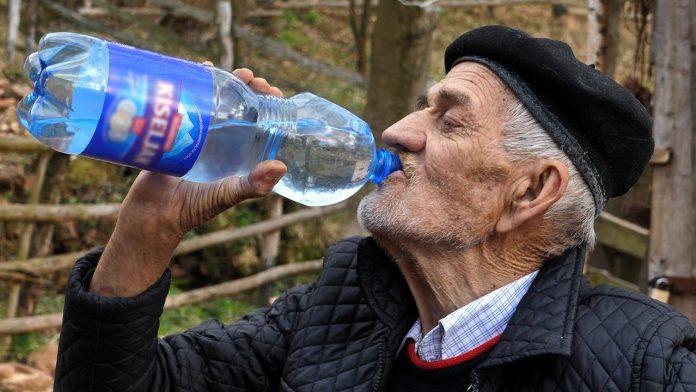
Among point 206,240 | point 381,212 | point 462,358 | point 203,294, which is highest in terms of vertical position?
point 381,212

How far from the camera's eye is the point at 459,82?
7.55 feet

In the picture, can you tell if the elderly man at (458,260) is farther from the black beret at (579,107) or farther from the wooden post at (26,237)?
the wooden post at (26,237)

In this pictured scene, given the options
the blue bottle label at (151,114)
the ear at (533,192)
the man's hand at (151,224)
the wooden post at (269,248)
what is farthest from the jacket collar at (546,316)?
the wooden post at (269,248)

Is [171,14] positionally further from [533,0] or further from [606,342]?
[606,342]

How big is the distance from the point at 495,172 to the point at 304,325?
638 mm

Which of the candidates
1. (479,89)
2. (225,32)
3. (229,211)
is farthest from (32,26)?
(479,89)

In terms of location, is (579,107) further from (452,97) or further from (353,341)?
(353,341)

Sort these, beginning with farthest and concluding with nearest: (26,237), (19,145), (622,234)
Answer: (622,234) → (26,237) → (19,145)

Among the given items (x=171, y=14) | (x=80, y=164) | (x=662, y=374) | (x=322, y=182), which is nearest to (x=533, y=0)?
(x=171, y=14)

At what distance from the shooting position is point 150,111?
1828 millimetres

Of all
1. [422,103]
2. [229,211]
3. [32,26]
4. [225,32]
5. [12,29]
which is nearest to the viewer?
[422,103]

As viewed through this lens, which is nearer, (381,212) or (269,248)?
(381,212)

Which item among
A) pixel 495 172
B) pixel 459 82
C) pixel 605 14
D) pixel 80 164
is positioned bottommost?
pixel 80 164

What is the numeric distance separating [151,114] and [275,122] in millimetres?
722
